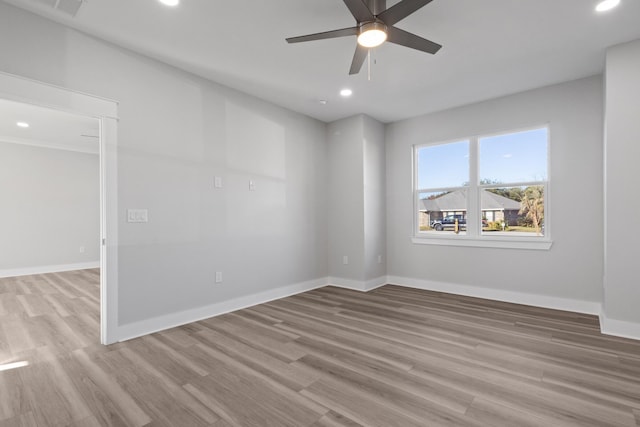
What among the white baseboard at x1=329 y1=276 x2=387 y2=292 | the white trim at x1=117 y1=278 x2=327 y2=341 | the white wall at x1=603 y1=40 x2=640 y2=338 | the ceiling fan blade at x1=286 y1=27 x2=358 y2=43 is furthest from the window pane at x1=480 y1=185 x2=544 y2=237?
the ceiling fan blade at x1=286 y1=27 x2=358 y2=43

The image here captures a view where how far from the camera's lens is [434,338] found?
9.66 feet

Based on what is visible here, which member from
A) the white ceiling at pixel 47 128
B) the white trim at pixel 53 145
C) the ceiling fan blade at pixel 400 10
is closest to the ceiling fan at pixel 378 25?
the ceiling fan blade at pixel 400 10

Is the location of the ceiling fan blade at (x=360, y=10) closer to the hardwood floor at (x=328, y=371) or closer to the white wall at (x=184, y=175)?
the white wall at (x=184, y=175)

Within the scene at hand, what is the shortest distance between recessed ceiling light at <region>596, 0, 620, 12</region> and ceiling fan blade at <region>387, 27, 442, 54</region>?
4.40 ft

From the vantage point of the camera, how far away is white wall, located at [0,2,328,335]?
2740 mm

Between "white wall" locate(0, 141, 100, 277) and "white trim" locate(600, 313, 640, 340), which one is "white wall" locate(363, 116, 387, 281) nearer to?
"white trim" locate(600, 313, 640, 340)

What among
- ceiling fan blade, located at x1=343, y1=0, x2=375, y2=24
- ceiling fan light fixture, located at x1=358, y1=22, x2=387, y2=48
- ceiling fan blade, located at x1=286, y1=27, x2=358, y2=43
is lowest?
ceiling fan light fixture, located at x1=358, y1=22, x2=387, y2=48

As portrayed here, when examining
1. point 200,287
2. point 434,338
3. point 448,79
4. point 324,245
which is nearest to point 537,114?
point 448,79

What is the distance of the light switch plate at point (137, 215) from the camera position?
9.92 feet

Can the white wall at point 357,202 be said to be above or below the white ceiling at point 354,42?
below

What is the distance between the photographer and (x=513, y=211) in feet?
14.0

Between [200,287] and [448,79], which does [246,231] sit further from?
[448,79]

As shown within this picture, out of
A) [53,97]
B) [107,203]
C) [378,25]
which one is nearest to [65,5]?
[53,97]

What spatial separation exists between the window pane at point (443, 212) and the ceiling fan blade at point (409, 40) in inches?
112
